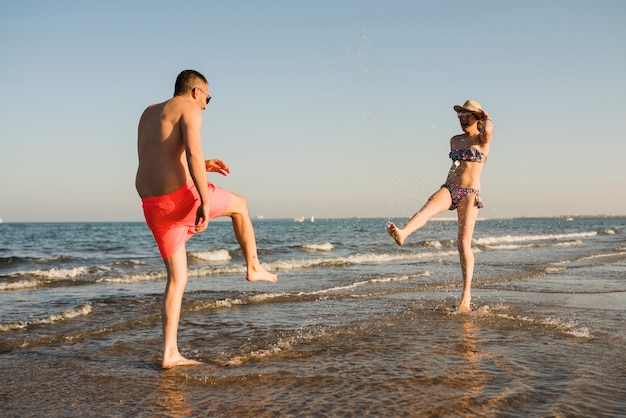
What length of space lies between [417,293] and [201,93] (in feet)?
16.4

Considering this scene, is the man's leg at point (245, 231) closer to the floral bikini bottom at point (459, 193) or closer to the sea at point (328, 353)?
the sea at point (328, 353)

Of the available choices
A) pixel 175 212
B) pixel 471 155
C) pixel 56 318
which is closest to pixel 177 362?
pixel 175 212

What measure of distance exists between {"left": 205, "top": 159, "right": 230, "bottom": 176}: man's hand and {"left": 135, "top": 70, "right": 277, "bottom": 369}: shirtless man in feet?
1.38

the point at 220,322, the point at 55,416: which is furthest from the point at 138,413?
the point at 220,322

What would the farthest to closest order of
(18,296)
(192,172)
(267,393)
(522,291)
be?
(18,296) → (522,291) → (192,172) → (267,393)

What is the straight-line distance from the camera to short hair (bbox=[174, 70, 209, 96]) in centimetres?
403

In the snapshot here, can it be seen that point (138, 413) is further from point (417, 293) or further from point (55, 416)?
point (417, 293)

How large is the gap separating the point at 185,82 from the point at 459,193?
11.2 feet

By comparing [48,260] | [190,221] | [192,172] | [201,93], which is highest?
[201,93]

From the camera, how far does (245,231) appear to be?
448cm

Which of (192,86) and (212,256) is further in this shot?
(212,256)

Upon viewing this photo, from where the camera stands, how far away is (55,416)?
3.05 meters

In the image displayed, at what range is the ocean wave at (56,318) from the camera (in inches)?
225

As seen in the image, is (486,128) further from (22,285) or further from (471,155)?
(22,285)
